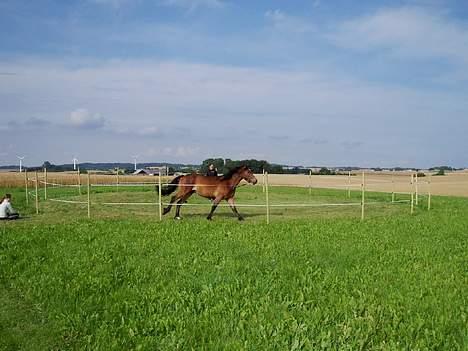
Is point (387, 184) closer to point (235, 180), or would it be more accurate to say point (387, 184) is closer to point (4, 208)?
point (235, 180)

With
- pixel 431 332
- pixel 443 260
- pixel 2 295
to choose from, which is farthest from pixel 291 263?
pixel 2 295

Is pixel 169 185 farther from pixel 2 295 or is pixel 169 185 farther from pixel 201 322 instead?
pixel 201 322

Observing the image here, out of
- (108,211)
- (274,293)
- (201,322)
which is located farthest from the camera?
(108,211)

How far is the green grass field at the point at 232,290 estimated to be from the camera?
214 inches

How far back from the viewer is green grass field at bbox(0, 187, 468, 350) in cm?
543

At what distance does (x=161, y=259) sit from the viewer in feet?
30.5

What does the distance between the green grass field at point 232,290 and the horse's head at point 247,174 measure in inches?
225

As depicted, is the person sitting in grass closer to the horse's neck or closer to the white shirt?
the white shirt

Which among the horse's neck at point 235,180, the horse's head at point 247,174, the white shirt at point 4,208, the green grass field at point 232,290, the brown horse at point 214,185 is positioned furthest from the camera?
the horse's head at point 247,174

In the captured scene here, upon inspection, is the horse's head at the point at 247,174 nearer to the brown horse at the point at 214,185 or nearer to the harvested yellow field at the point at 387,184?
the brown horse at the point at 214,185

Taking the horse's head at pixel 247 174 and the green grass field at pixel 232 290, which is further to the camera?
the horse's head at pixel 247 174

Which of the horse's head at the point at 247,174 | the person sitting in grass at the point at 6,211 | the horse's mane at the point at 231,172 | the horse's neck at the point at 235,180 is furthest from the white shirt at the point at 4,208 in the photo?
the horse's head at the point at 247,174

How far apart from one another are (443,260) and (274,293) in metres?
3.93

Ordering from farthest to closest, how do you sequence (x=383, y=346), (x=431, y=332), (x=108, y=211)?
(x=108, y=211)
(x=431, y=332)
(x=383, y=346)
